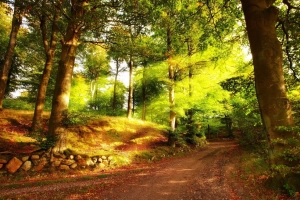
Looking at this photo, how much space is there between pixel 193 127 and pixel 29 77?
1884cm

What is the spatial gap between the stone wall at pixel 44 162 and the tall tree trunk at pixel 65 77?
535 mm

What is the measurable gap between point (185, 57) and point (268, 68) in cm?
1240

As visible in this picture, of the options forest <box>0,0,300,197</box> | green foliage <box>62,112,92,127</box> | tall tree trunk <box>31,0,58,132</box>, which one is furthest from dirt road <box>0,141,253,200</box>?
tall tree trunk <box>31,0,58,132</box>

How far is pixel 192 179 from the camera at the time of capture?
8352 mm

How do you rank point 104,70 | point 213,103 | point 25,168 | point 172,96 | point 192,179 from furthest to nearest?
point 104,70
point 213,103
point 172,96
point 25,168
point 192,179

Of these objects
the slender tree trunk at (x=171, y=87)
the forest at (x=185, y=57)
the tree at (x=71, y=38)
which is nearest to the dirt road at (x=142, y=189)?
the forest at (x=185, y=57)

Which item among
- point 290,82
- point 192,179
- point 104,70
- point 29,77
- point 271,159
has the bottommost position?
point 192,179

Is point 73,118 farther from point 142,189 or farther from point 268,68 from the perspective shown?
point 268,68

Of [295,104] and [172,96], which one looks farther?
[172,96]

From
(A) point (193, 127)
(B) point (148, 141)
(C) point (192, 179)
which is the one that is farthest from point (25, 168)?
(A) point (193, 127)

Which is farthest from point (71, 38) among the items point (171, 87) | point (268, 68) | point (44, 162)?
point (268, 68)

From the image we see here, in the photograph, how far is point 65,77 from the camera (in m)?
10.7

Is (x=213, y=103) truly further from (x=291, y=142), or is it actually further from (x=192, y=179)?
(x=291, y=142)

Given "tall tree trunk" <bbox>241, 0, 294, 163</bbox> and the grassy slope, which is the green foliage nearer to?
the grassy slope
